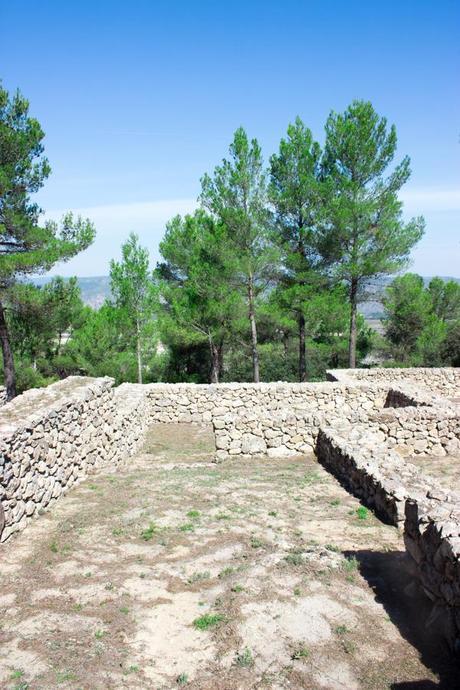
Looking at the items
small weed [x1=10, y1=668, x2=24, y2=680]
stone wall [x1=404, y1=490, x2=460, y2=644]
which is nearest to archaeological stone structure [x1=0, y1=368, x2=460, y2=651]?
stone wall [x1=404, y1=490, x2=460, y2=644]

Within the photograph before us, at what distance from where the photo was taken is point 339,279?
2308 centimetres

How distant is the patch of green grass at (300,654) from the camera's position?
13.7 ft

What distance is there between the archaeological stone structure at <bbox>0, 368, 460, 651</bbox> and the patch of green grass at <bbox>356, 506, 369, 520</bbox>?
0.19 m

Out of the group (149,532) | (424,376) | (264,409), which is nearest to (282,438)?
(264,409)

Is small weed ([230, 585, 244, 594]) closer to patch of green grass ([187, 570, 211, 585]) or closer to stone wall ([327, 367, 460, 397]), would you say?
patch of green grass ([187, 570, 211, 585])

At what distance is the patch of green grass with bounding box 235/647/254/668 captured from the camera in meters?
4.13

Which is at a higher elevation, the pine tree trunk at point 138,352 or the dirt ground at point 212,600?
the pine tree trunk at point 138,352

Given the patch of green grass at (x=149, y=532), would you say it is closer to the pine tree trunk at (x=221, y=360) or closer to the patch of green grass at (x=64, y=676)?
the patch of green grass at (x=64, y=676)

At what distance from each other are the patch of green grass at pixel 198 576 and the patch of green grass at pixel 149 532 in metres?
1.19

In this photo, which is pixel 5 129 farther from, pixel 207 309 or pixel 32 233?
pixel 207 309

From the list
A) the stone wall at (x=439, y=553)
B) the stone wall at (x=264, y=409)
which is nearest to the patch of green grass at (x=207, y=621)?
the stone wall at (x=439, y=553)

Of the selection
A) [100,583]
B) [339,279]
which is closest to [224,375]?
[339,279]

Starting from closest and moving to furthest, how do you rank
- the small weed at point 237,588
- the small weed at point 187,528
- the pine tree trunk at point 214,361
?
the small weed at point 237,588, the small weed at point 187,528, the pine tree trunk at point 214,361

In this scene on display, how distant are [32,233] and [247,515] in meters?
12.2
